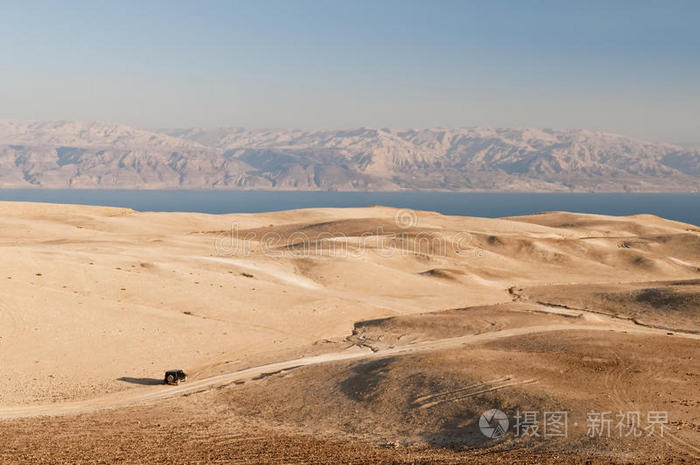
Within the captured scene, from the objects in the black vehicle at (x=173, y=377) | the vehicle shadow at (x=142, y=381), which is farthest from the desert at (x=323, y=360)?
the black vehicle at (x=173, y=377)

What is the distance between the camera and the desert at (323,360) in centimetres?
1597

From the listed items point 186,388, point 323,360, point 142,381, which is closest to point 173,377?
point 186,388

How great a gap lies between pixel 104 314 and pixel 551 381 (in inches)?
893

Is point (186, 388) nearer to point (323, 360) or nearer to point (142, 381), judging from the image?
point (142, 381)

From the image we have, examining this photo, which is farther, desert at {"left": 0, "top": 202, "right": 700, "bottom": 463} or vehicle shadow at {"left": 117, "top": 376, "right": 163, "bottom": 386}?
vehicle shadow at {"left": 117, "top": 376, "right": 163, "bottom": 386}

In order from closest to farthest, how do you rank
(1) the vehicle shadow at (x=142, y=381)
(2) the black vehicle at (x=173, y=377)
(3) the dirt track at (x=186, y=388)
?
(3) the dirt track at (x=186, y=388), (2) the black vehicle at (x=173, y=377), (1) the vehicle shadow at (x=142, y=381)

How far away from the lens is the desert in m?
16.0

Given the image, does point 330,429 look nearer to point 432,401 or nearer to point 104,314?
point 432,401

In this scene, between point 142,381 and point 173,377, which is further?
point 142,381

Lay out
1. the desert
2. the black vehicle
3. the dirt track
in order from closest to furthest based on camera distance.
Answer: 1. the desert
2. the dirt track
3. the black vehicle

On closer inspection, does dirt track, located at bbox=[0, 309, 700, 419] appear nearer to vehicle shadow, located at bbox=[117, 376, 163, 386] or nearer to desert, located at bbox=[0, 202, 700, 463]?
desert, located at bbox=[0, 202, 700, 463]

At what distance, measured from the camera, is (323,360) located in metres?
26.8

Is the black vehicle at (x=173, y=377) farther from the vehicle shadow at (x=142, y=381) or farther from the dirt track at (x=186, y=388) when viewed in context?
the vehicle shadow at (x=142, y=381)

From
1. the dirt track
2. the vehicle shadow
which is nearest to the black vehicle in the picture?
the dirt track
